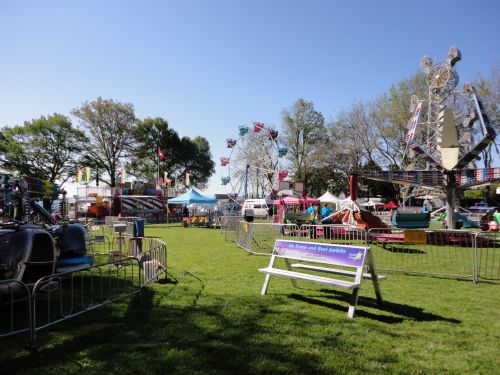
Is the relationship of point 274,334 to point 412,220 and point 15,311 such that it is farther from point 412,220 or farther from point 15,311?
point 412,220

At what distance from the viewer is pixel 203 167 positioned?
5812 cm

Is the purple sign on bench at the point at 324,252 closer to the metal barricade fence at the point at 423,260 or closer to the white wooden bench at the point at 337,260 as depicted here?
the white wooden bench at the point at 337,260

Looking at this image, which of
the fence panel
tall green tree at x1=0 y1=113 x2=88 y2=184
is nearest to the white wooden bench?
the fence panel

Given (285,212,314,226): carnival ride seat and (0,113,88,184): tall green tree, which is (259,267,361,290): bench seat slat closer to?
(285,212,314,226): carnival ride seat

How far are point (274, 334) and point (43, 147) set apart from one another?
1682 inches

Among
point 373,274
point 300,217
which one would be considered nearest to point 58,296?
point 373,274

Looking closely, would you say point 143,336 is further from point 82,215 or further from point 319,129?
point 319,129

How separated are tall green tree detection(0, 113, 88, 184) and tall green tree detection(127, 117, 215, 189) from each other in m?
7.79

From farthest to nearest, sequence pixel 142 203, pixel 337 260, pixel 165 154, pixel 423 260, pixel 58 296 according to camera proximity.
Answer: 1. pixel 165 154
2. pixel 142 203
3. pixel 423 260
4. pixel 58 296
5. pixel 337 260

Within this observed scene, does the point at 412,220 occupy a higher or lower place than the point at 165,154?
lower

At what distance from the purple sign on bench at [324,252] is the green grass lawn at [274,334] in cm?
76

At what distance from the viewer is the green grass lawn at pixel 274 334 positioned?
10.5 feet

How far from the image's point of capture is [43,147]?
1479 inches

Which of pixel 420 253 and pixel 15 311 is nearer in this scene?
pixel 15 311
